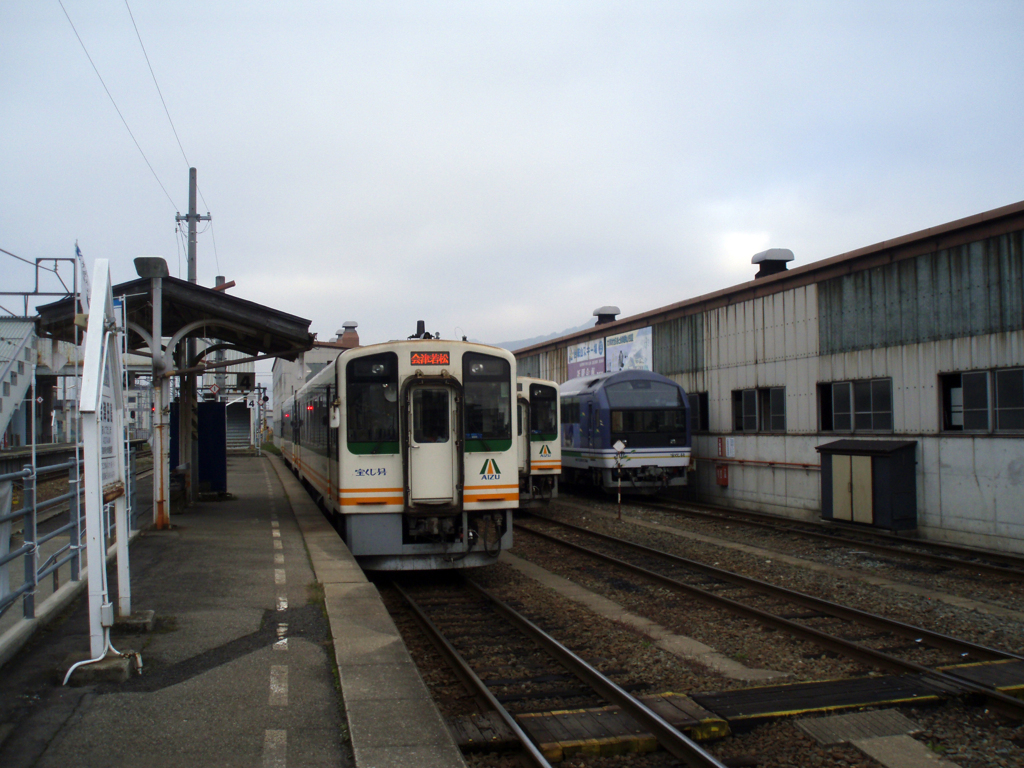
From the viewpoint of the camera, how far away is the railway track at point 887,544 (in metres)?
11.0

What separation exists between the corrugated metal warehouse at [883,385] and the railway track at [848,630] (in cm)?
534

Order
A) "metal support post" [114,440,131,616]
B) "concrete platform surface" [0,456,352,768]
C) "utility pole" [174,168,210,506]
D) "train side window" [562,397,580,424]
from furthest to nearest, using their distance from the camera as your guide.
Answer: "train side window" [562,397,580,424] → "utility pole" [174,168,210,506] → "metal support post" [114,440,131,616] → "concrete platform surface" [0,456,352,768]

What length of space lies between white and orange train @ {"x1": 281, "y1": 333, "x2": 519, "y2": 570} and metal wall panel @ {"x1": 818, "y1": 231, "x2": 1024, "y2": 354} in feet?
27.2

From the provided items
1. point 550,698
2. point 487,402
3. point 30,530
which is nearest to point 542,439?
point 487,402

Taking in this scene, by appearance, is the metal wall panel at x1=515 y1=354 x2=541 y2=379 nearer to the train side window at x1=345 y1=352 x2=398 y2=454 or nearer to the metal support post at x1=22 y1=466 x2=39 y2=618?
the train side window at x1=345 y1=352 x2=398 y2=454

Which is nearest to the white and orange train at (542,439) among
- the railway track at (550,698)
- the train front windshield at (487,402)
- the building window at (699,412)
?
the building window at (699,412)

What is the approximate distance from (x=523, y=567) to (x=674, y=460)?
9.37 meters

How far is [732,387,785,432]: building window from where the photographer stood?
18.3 meters

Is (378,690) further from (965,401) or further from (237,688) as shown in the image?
(965,401)

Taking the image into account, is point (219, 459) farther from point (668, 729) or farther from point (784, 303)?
point (668, 729)

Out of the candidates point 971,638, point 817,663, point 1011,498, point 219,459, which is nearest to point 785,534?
point 1011,498

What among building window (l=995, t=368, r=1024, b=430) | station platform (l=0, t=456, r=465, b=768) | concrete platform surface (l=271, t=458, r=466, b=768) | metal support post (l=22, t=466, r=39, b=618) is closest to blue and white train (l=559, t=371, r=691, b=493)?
building window (l=995, t=368, r=1024, b=430)

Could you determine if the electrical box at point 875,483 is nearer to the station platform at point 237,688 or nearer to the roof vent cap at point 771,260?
the roof vent cap at point 771,260

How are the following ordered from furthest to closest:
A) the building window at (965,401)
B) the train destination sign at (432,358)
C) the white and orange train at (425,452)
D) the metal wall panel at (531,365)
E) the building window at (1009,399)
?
the metal wall panel at (531,365), the building window at (965,401), the building window at (1009,399), the train destination sign at (432,358), the white and orange train at (425,452)
